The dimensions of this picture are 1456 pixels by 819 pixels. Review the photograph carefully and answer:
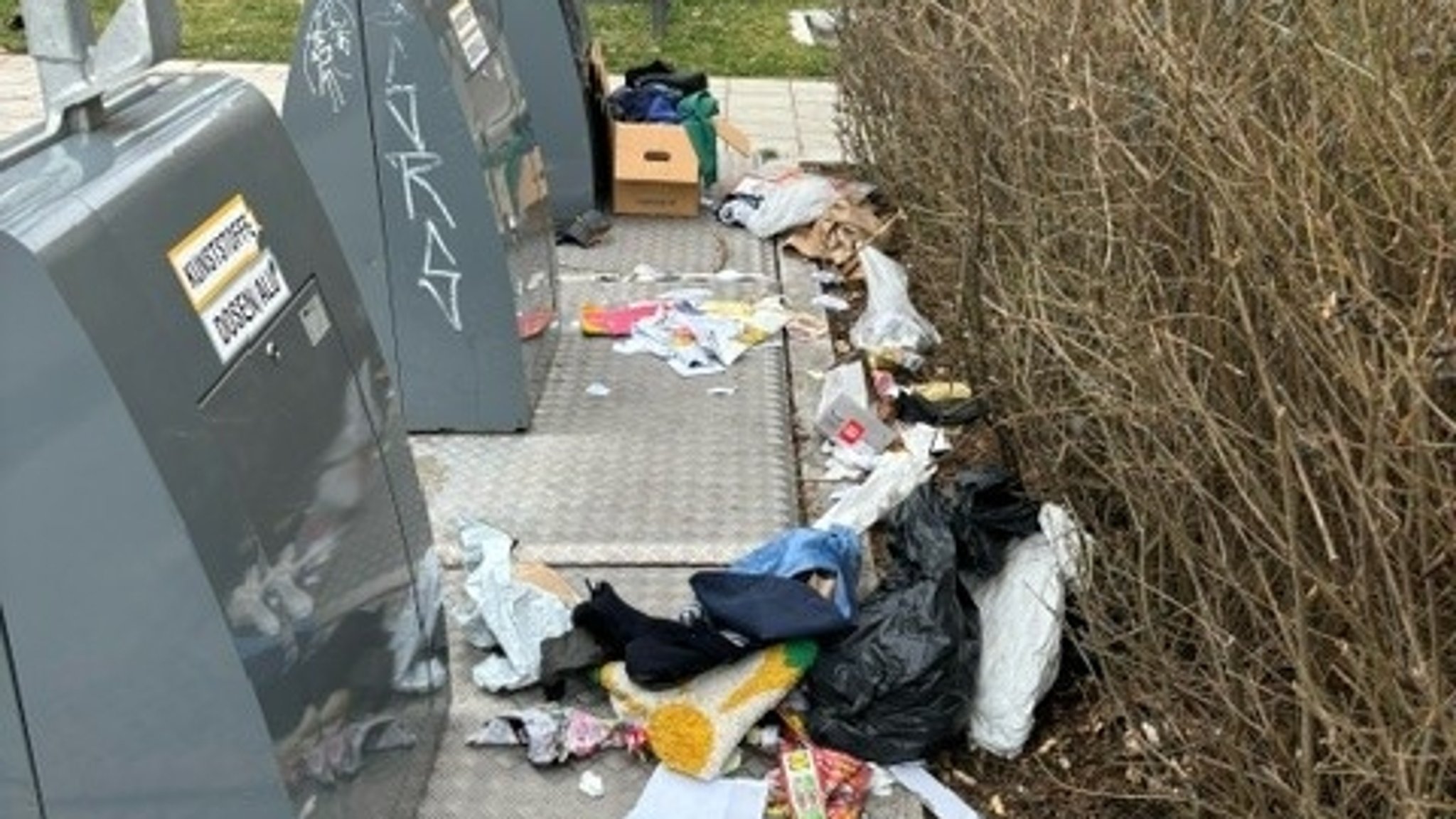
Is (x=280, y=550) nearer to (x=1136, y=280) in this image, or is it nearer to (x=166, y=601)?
(x=166, y=601)

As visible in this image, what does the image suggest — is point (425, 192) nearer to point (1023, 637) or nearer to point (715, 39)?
point (1023, 637)

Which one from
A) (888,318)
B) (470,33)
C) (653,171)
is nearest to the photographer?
(470,33)

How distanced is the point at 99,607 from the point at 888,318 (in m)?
3.79

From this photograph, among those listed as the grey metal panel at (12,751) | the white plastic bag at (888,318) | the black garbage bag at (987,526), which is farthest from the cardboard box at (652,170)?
the grey metal panel at (12,751)

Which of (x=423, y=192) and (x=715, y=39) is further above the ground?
(x=423, y=192)

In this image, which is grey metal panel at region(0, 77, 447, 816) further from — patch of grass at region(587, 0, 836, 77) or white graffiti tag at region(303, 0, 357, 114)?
patch of grass at region(587, 0, 836, 77)

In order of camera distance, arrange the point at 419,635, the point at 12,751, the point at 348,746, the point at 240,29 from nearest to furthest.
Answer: the point at 12,751 → the point at 348,746 → the point at 419,635 → the point at 240,29

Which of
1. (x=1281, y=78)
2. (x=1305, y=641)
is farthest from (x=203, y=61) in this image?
(x=1305, y=641)

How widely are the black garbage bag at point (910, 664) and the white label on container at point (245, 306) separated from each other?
1.37 metres

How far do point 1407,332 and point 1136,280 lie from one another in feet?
3.52

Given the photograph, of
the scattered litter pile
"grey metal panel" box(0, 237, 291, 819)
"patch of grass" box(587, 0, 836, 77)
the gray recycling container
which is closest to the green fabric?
the gray recycling container

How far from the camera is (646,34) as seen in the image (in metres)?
11.8

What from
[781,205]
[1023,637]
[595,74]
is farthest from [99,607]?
[595,74]

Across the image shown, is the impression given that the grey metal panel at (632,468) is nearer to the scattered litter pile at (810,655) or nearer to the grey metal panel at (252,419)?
the scattered litter pile at (810,655)
